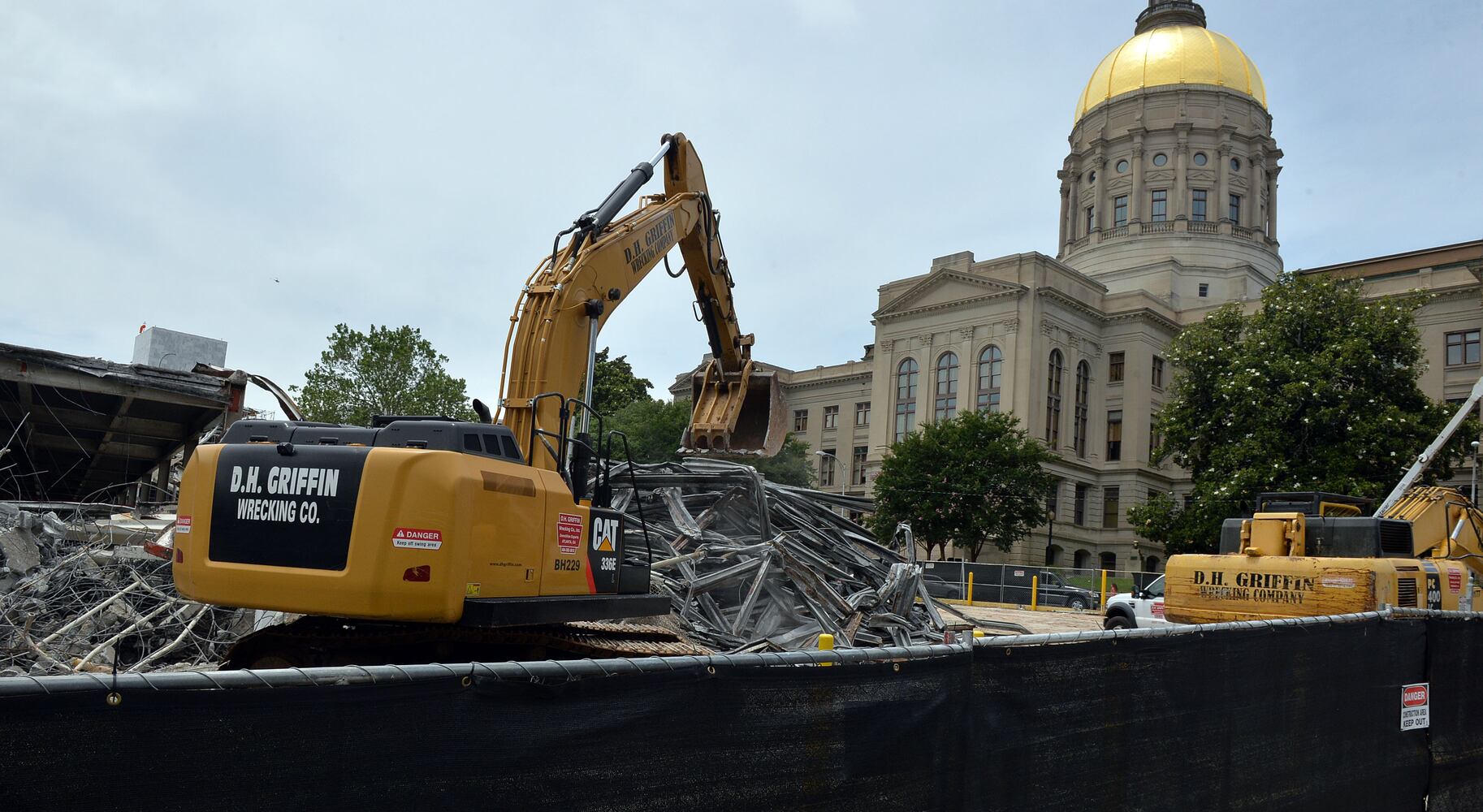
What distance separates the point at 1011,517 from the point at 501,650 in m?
52.9

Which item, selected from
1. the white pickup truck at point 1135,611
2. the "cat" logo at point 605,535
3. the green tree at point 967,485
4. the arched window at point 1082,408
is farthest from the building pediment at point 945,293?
the "cat" logo at point 605,535

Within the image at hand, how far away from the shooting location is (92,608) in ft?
36.4

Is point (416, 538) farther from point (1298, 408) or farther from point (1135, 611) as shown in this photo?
point (1298, 408)

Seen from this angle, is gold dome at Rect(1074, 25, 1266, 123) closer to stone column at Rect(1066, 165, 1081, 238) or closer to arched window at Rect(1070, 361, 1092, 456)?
stone column at Rect(1066, 165, 1081, 238)

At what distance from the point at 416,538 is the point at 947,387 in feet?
227

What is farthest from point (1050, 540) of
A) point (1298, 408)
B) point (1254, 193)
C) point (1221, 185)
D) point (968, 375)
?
point (1254, 193)

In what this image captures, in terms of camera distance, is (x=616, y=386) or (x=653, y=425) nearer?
(x=653, y=425)

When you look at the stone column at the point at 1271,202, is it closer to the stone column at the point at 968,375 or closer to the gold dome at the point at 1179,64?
the gold dome at the point at 1179,64

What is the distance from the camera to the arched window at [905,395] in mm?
76062

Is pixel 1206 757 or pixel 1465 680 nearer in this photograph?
pixel 1206 757

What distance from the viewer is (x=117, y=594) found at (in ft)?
37.6

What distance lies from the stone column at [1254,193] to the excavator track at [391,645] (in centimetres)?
8536

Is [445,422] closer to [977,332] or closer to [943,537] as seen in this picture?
[943,537]

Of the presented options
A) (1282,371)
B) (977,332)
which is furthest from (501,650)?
(977,332)
